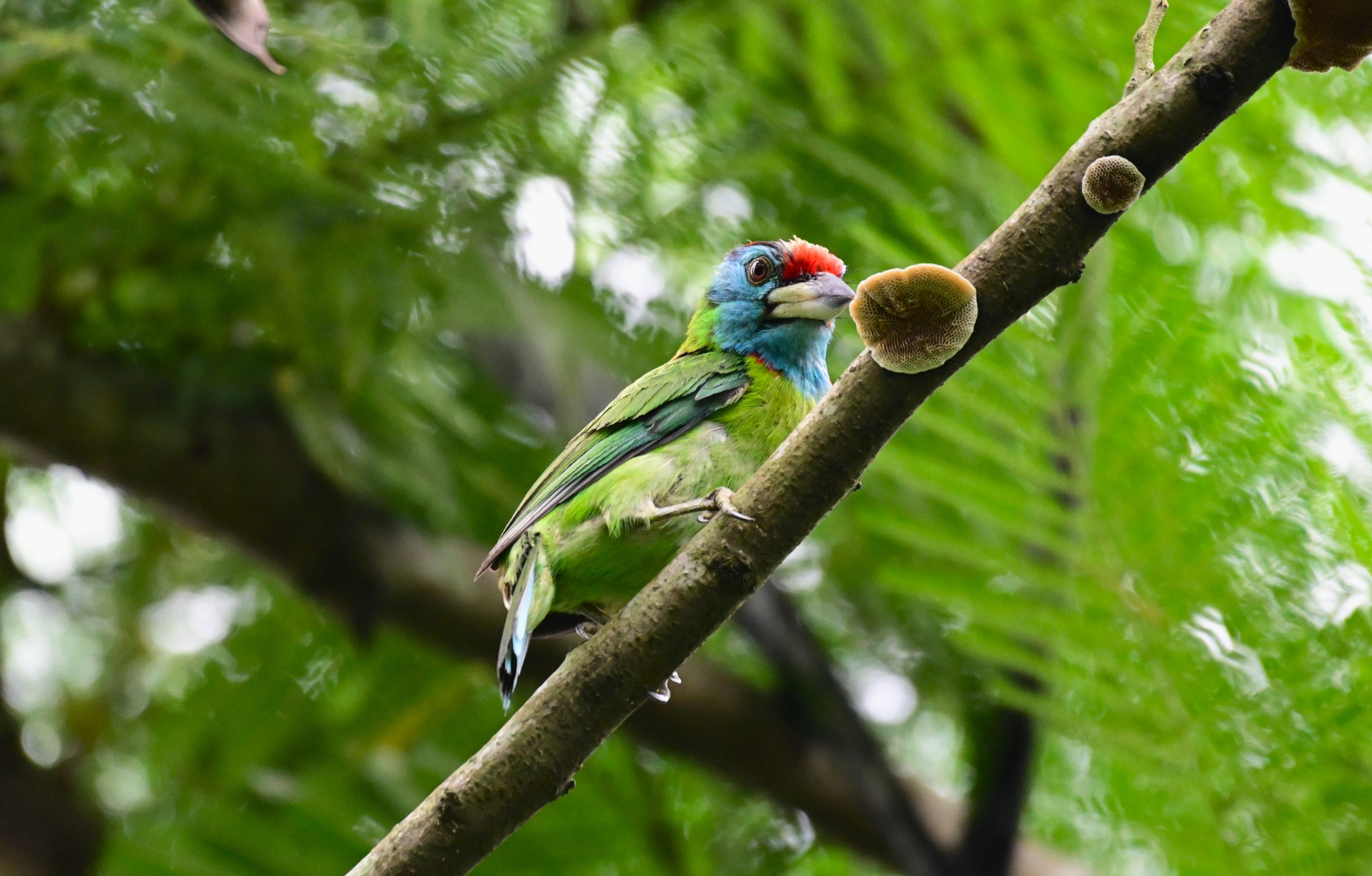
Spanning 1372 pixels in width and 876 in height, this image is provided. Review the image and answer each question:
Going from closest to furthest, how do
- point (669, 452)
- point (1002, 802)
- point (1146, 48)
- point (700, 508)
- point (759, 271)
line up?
point (1146, 48) < point (700, 508) < point (669, 452) < point (759, 271) < point (1002, 802)

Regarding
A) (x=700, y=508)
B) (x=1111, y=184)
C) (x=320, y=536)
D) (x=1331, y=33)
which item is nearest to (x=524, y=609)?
(x=700, y=508)

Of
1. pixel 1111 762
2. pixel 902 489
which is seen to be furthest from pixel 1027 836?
pixel 902 489

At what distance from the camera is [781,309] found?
9.80ft

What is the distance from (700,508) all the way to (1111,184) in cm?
113

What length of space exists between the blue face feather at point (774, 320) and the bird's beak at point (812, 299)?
18mm

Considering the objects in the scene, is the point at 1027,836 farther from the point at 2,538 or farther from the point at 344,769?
the point at 2,538

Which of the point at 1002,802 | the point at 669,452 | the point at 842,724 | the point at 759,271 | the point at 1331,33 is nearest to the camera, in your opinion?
the point at 1331,33

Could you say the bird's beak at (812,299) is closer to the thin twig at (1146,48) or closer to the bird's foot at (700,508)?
the bird's foot at (700,508)

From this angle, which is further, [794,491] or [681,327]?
[681,327]

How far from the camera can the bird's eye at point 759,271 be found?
314cm

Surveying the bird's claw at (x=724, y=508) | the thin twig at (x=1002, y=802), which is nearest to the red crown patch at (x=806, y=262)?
the bird's claw at (x=724, y=508)

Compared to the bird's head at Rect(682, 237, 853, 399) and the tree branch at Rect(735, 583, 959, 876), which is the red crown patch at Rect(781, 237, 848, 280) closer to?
the bird's head at Rect(682, 237, 853, 399)

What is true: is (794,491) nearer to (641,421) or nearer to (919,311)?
(919,311)

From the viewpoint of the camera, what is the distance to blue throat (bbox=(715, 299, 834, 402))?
2.99 m
